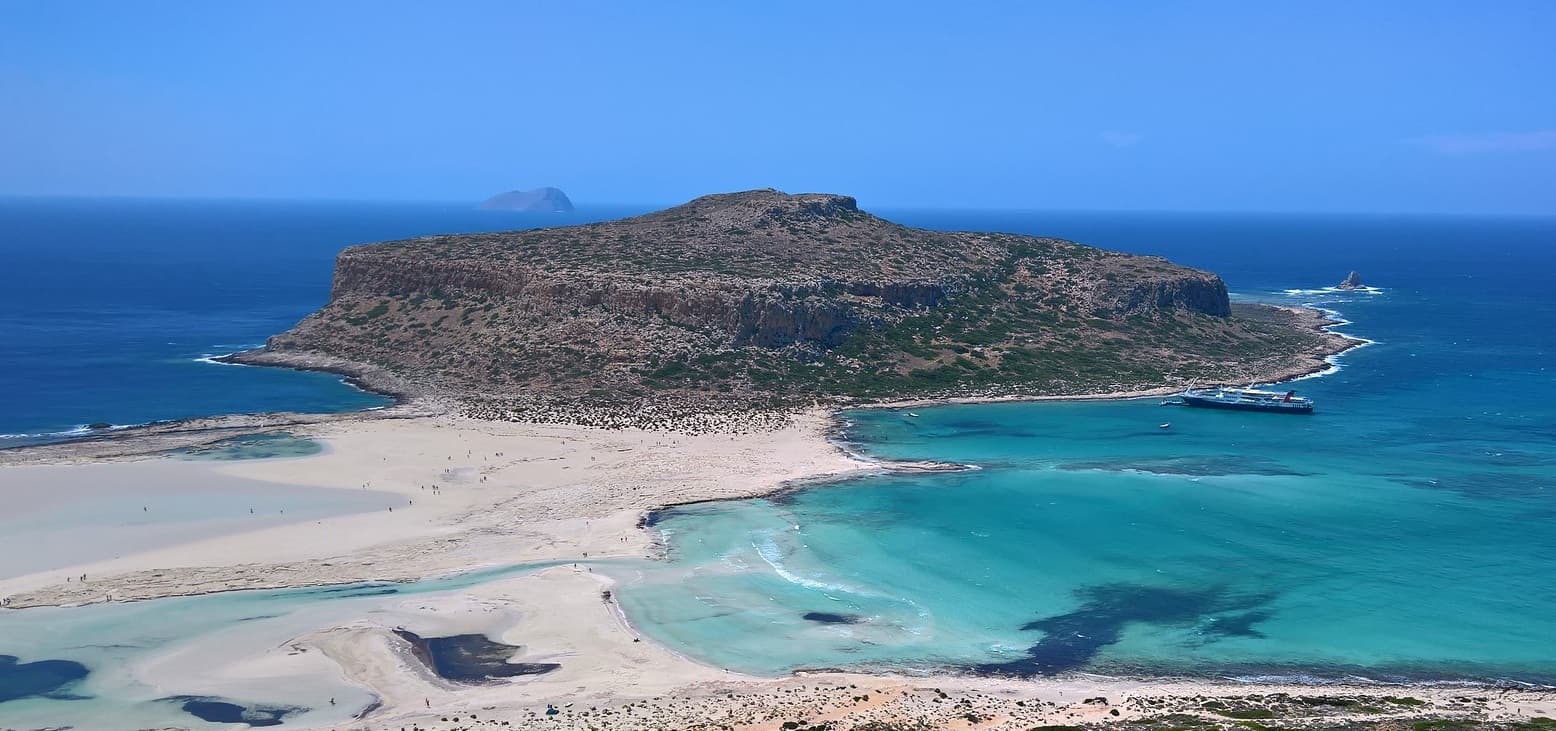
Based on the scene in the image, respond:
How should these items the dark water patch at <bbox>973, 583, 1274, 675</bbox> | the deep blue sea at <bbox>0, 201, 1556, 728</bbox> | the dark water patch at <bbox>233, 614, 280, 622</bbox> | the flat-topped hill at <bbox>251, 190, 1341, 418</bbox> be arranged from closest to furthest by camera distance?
the dark water patch at <bbox>973, 583, 1274, 675</bbox> < the deep blue sea at <bbox>0, 201, 1556, 728</bbox> < the dark water patch at <bbox>233, 614, 280, 622</bbox> < the flat-topped hill at <bbox>251, 190, 1341, 418</bbox>

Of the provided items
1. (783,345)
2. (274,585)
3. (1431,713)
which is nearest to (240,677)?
(274,585)

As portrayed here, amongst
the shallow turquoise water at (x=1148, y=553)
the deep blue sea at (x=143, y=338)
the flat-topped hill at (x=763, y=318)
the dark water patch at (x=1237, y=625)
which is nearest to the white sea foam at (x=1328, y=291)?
→ the flat-topped hill at (x=763, y=318)

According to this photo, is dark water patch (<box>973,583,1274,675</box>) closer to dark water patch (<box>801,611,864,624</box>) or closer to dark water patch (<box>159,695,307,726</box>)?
dark water patch (<box>801,611,864,624</box>)

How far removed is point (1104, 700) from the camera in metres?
34.0

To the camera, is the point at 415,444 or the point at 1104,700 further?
the point at 415,444

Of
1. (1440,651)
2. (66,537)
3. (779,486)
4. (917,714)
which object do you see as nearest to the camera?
(917,714)

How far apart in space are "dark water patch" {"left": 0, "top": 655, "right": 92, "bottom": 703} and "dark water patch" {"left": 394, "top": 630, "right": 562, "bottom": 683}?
8491 millimetres

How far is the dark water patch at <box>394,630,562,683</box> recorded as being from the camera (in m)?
35.7

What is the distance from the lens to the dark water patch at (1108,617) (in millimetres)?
37219

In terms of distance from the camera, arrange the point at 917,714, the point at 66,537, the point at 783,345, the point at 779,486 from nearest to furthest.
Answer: the point at 917,714
the point at 66,537
the point at 779,486
the point at 783,345

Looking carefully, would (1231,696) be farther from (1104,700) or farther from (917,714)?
(917,714)

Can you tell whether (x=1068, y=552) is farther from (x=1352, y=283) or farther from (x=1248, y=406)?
(x=1352, y=283)

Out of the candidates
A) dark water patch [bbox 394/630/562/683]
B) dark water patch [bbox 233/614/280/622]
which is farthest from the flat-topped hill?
dark water patch [bbox 394/630/562/683]

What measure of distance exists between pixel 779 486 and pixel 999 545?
446 inches
